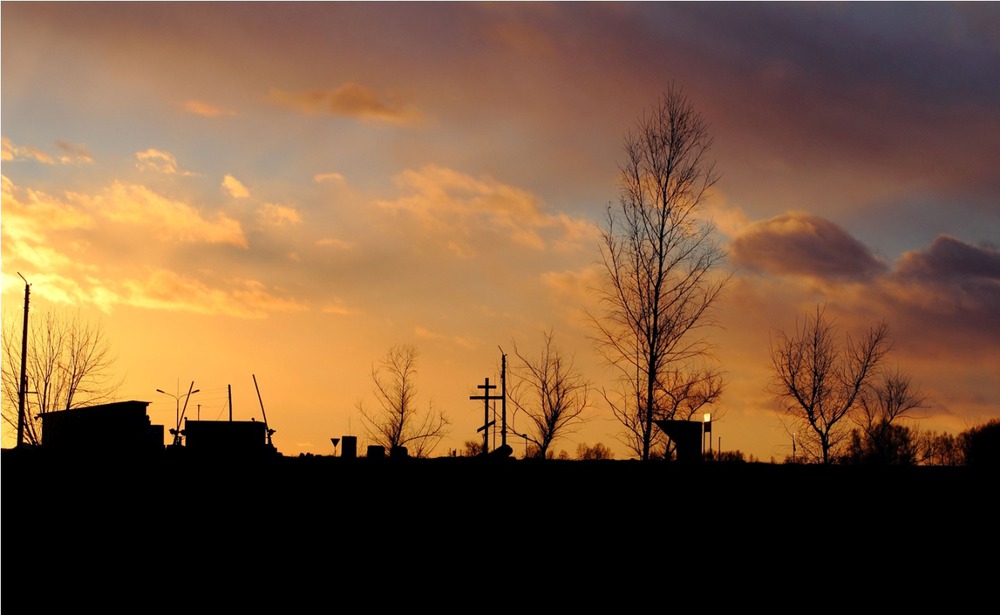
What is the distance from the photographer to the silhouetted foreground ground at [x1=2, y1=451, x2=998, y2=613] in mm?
15586

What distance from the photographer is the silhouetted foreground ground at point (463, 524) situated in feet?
51.1

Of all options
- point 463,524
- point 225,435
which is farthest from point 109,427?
point 463,524

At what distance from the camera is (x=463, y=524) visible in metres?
16.6

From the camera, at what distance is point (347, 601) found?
15016mm

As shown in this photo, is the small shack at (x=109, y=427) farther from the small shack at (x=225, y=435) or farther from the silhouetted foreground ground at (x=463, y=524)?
the silhouetted foreground ground at (x=463, y=524)

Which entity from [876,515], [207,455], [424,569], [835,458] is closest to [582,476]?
[424,569]

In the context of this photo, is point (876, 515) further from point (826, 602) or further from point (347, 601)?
point (347, 601)

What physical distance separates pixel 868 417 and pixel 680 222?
719 inches

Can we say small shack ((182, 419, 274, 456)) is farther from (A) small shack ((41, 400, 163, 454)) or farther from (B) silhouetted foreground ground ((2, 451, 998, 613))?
(B) silhouetted foreground ground ((2, 451, 998, 613))

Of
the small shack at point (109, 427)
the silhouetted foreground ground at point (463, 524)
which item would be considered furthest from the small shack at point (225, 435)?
the silhouetted foreground ground at point (463, 524)

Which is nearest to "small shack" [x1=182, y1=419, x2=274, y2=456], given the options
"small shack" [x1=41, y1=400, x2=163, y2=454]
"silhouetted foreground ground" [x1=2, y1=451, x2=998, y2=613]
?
"small shack" [x1=41, y1=400, x2=163, y2=454]

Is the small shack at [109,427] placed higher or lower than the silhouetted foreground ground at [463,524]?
higher

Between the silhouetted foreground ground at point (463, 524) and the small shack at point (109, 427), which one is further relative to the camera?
the small shack at point (109, 427)

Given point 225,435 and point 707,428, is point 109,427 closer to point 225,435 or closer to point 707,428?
point 225,435
